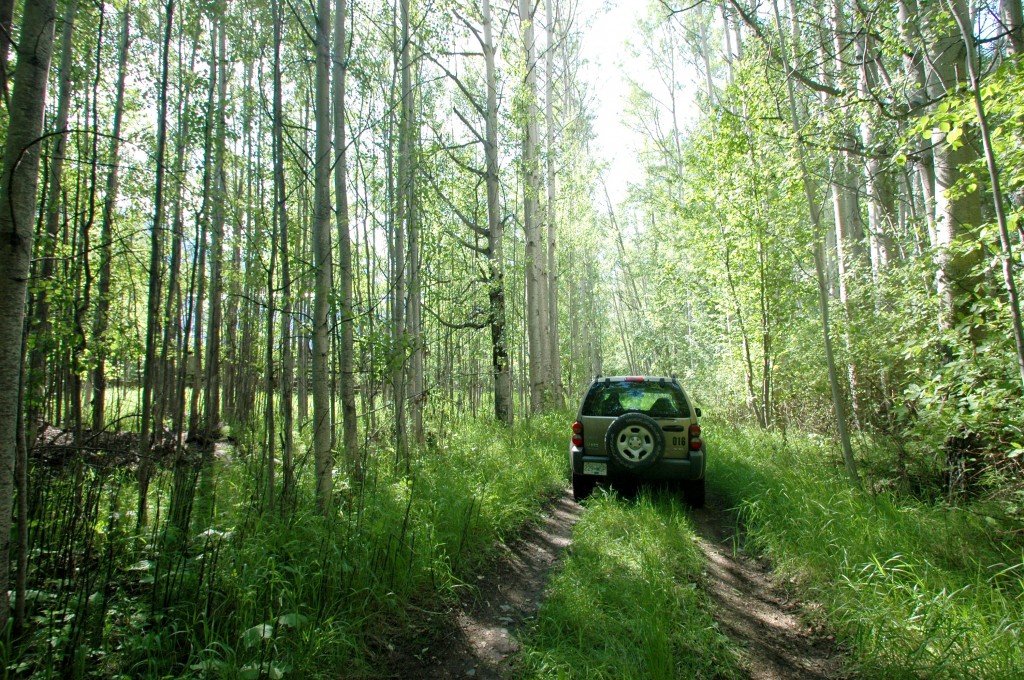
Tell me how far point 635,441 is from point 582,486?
1.04 meters

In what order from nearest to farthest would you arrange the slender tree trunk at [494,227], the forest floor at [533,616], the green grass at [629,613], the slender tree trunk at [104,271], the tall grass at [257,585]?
the tall grass at [257,585], the green grass at [629,613], the forest floor at [533,616], the slender tree trunk at [104,271], the slender tree trunk at [494,227]

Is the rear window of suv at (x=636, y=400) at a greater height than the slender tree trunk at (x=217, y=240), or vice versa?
the slender tree trunk at (x=217, y=240)

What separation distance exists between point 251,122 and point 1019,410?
7356 millimetres

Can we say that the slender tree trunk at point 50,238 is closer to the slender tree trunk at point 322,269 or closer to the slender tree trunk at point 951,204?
the slender tree trunk at point 322,269

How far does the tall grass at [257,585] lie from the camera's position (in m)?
2.46

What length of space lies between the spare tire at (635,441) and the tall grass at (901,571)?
3.70 feet

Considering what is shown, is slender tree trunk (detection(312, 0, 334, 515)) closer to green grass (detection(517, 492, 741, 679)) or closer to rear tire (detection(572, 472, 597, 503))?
green grass (detection(517, 492, 741, 679))

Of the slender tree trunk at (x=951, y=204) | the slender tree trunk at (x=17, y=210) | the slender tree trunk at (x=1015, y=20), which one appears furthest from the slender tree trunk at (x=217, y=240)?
the slender tree trunk at (x=1015, y=20)

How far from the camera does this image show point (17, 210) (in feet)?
6.70

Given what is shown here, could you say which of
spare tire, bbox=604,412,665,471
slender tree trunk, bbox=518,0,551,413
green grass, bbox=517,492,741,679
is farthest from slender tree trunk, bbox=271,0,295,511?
slender tree trunk, bbox=518,0,551,413

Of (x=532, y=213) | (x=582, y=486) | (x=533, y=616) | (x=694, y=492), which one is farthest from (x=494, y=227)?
(x=533, y=616)

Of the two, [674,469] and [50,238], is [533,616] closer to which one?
[674,469]

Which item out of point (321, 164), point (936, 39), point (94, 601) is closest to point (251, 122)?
point (321, 164)

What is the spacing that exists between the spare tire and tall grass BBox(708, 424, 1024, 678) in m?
1.13
